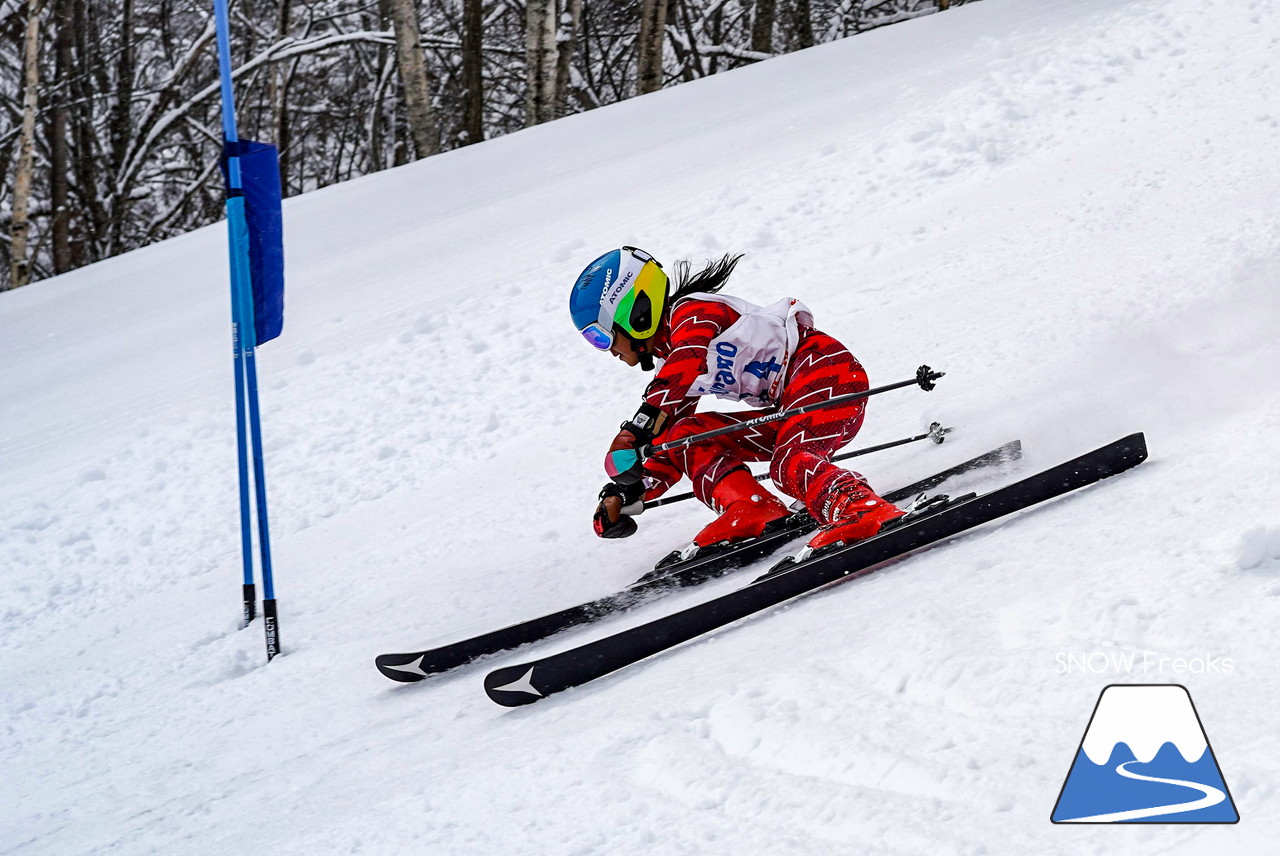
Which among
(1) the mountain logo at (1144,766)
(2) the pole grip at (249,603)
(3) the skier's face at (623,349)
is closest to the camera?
(1) the mountain logo at (1144,766)

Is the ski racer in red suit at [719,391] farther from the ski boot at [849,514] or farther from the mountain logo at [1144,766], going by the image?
the mountain logo at [1144,766]

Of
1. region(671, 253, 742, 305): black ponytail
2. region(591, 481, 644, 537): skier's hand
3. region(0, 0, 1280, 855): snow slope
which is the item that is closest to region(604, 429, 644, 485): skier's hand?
region(591, 481, 644, 537): skier's hand

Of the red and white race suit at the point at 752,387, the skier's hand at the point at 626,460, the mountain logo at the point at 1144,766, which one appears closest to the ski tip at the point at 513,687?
the skier's hand at the point at 626,460

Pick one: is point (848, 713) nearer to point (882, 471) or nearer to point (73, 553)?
point (882, 471)

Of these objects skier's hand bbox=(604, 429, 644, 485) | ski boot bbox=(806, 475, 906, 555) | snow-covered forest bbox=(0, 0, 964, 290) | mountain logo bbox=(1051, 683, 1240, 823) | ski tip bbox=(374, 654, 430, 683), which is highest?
snow-covered forest bbox=(0, 0, 964, 290)

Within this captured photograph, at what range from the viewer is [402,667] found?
12.1ft

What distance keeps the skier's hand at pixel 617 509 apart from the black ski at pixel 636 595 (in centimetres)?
21

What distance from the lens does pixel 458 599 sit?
4570 millimetres

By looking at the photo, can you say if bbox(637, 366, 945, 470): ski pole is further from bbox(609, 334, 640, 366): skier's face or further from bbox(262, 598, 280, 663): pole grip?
bbox(262, 598, 280, 663): pole grip

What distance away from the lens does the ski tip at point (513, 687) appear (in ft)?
10.3

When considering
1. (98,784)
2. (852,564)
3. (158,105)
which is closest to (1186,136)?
(852,564)

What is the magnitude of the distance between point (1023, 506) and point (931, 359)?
8.09 feet

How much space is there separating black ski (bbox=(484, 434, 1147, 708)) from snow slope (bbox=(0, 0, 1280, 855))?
0.22ft

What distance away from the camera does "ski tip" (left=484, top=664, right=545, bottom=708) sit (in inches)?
124
